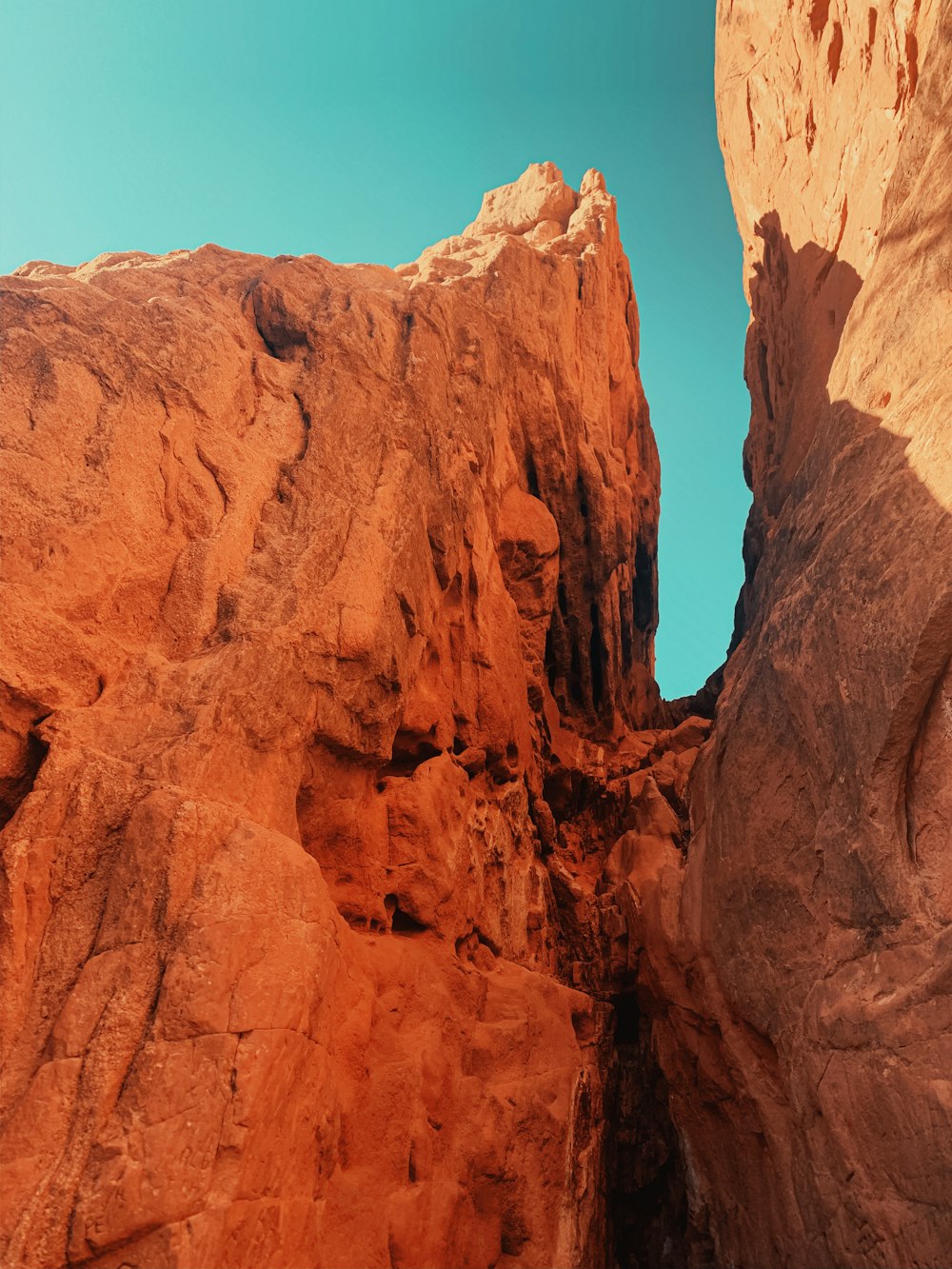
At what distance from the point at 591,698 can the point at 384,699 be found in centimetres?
1193

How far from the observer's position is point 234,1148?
7266 mm

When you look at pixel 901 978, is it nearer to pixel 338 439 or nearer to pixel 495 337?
pixel 338 439

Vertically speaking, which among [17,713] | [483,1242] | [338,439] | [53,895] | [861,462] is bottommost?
[483,1242]

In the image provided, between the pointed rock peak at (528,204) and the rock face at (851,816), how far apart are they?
43.9 ft

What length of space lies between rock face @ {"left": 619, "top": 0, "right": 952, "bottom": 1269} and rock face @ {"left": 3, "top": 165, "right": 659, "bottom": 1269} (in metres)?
2.24

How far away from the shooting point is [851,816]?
9555 mm

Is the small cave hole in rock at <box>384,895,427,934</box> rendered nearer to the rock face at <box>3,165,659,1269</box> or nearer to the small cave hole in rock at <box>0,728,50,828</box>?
the rock face at <box>3,165,659,1269</box>

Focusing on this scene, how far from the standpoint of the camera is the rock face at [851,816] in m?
8.24

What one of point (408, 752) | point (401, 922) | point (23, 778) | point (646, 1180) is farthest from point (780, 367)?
point (23, 778)

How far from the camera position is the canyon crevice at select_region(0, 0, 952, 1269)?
7.75m

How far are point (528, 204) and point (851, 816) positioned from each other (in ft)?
84.2

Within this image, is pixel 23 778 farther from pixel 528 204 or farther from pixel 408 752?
pixel 528 204

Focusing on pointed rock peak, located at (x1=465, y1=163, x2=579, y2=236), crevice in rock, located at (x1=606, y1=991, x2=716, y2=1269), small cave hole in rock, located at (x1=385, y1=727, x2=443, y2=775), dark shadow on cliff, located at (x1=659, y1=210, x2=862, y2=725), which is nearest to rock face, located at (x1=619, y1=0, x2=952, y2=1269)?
crevice in rock, located at (x1=606, y1=991, x2=716, y2=1269)

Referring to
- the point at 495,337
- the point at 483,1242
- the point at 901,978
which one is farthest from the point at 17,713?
the point at 495,337
